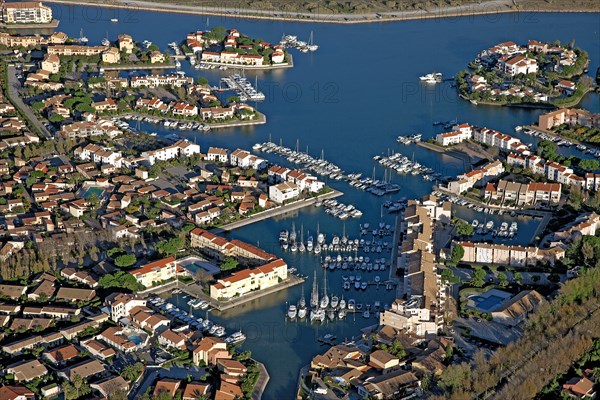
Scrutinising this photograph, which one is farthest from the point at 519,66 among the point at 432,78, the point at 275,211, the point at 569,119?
the point at 275,211

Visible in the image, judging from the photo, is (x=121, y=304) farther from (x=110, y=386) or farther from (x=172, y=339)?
(x=110, y=386)

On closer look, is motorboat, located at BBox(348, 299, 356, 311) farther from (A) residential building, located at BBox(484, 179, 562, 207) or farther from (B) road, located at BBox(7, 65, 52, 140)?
(B) road, located at BBox(7, 65, 52, 140)

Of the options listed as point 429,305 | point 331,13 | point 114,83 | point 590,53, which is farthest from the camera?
point 331,13

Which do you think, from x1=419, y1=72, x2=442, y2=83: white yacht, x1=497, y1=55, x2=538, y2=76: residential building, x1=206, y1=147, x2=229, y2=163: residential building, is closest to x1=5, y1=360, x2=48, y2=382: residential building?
x1=206, y1=147, x2=229, y2=163: residential building

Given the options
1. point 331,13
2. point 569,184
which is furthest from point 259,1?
point 569,184

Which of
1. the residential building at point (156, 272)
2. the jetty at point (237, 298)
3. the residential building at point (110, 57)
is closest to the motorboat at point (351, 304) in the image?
the jetty at point (237, 298)

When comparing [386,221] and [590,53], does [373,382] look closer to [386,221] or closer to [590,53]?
[386,221]

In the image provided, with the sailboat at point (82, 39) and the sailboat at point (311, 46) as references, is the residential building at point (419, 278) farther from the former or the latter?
the sailboat at point (82, 39)
